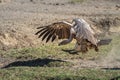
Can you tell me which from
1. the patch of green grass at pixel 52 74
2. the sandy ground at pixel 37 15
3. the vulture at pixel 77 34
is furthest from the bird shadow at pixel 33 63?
the sandy ground at pixel 37 15

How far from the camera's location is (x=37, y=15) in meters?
19.0

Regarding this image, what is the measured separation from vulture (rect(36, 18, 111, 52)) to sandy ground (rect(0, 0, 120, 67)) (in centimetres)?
42

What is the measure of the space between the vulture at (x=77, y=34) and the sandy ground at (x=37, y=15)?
0.42 meters

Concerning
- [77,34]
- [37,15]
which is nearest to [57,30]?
[77,34]

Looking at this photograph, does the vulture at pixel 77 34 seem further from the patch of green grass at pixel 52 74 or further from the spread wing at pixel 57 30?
the patch of green grass at pixel 52 74

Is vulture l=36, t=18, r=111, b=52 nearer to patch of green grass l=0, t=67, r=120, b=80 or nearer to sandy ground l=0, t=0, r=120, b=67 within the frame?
sandy ground l=0, t=0, r=120, b=67

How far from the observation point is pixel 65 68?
38.4 feet

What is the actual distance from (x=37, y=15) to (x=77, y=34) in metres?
6.92

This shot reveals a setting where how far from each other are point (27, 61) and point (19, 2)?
9833 millimetres

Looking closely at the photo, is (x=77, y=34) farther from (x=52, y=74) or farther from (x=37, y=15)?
(x=37, y=15)

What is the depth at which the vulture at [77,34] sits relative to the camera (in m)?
12.1

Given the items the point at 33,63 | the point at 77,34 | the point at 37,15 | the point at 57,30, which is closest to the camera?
the point at 77,34

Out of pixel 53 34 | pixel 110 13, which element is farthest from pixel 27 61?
pixel 110 13

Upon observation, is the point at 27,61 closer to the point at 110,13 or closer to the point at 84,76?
the point at 84,76
